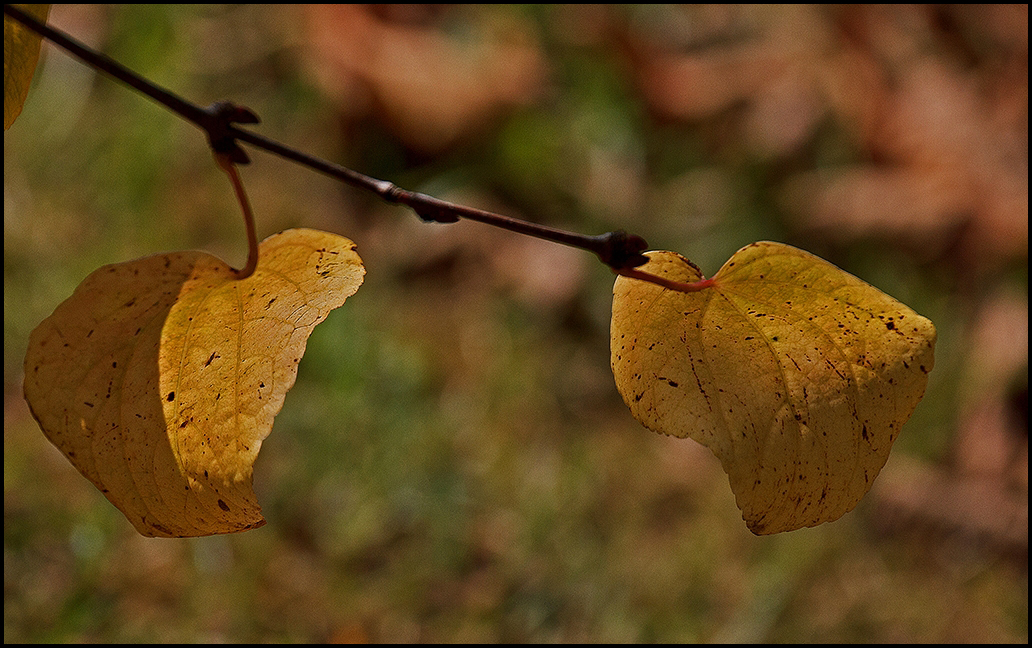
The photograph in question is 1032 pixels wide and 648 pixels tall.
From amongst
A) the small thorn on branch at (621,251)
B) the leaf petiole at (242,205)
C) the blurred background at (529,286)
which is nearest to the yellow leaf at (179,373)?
the leaf petiole at (242,205)

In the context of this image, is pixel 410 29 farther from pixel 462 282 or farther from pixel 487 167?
pixel 462 282

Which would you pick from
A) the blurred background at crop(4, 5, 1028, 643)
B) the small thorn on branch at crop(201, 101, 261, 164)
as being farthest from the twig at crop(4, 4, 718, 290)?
the blurred background at crop(4, 5, 1028, 643)

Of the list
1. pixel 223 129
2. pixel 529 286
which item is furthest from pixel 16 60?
pixel 529 286

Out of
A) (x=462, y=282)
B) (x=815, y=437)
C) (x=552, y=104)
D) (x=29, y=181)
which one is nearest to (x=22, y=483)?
(x=29, y=181)

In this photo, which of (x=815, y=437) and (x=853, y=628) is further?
(x=853, y=628)

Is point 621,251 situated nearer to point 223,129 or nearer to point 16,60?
point 223,129

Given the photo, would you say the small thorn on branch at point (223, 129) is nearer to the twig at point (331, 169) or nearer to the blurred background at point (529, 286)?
the twig at point (331, 169)
